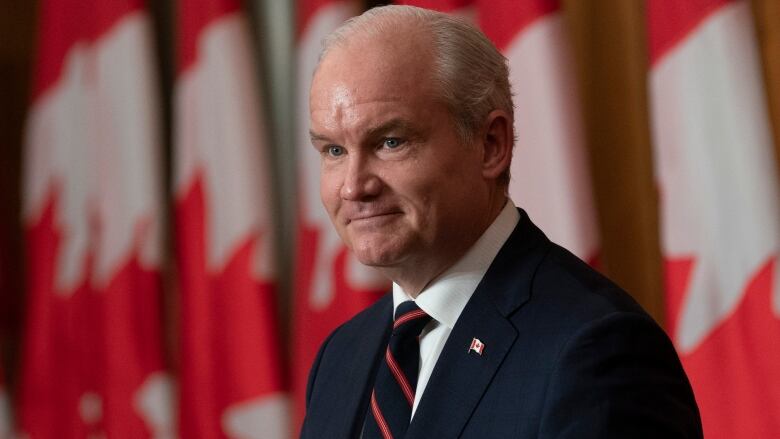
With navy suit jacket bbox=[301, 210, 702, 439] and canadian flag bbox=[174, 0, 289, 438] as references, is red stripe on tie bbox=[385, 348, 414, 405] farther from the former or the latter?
canadian flag bbox=[174, 0, 289, 438]

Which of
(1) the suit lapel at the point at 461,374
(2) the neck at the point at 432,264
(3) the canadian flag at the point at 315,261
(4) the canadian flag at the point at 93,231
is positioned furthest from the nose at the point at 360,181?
(4) the canadian flag at the point at 93,231

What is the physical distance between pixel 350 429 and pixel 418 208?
1.38 ft

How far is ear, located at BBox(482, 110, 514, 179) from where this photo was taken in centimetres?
169

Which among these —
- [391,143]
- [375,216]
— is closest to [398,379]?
[375,216]

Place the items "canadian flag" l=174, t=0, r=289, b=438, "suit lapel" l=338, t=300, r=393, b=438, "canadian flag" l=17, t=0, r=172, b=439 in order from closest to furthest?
"suit lapel" l=338, t=300, r=393, b=438 < "canadian flag" l=174, t=0, r=289, b=438 < "canadian flag" l=17, t=0, r=172, b=439

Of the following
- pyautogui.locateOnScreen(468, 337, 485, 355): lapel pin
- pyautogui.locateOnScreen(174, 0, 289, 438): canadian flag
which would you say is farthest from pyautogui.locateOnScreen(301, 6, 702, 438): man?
pyautogui.locateOnScreen(174, 0, 289, 438): canadian flag

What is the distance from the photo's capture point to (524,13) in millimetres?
2975

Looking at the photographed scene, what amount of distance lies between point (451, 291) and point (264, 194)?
1.99 m

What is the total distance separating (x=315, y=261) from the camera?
337 cm

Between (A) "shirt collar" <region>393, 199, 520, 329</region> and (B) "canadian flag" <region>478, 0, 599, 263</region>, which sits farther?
(B) "canadian flag" <region>478, 0, 599, 263</region>

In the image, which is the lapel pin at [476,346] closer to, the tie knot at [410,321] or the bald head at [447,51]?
the tie knot at [410,321]

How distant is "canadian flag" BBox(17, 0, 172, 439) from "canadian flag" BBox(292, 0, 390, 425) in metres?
0.61

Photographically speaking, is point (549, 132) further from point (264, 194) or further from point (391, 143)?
point (391, 143)

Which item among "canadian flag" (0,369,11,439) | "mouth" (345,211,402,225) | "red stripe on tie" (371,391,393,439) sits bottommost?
"canadian flag" (0,369,11,439)
